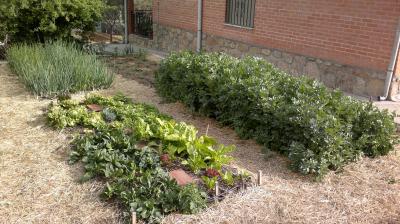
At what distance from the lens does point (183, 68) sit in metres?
5.47

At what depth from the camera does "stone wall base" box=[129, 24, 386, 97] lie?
20.0 ft

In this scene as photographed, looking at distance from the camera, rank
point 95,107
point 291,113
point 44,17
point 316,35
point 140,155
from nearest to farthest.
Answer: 1. point 140,155
2. point 291,113
3. point 95,107
4. point 316,35
5. point 44,17

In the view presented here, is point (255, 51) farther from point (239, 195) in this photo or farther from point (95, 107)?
point (239, 195)

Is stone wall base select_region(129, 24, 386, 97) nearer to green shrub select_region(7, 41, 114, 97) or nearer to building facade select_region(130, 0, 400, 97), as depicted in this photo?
building facade select_region(130, 0, 400, 97)

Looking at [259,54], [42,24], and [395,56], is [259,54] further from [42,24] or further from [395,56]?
[42,24]

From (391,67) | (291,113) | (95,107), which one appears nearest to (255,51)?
→ (391,67)

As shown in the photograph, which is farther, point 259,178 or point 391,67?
point 391,67

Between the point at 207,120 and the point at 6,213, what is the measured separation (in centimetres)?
281

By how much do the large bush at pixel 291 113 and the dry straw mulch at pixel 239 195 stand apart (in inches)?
7.1

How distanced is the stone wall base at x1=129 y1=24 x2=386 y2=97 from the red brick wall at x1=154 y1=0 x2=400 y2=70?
106 mm

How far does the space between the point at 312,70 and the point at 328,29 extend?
815 millimetres

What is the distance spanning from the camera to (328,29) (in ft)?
21.8

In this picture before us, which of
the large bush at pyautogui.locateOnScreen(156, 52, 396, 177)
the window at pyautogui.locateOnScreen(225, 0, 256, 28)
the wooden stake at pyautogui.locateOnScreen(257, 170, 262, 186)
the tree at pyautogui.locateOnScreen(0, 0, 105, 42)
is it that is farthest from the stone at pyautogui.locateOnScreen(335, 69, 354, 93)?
the tree at pyautogui.locateOnScreen(0, 0, 105, 42)

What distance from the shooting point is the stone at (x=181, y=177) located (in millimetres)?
3229
